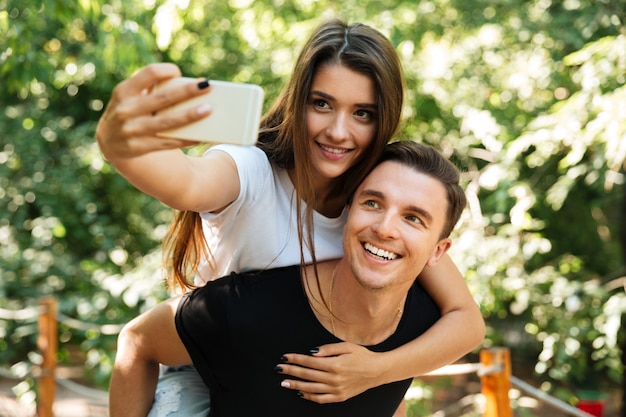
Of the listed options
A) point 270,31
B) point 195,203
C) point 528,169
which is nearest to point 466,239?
point 528,169

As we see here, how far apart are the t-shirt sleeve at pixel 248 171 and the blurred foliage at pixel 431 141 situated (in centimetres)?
194

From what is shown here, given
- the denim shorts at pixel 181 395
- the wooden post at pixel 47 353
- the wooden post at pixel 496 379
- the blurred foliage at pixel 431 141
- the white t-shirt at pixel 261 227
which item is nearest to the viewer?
the white t-shirt at pixel 261 227

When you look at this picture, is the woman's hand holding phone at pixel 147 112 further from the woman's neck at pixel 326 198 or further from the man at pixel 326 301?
the woman's neck at pixel 326 198

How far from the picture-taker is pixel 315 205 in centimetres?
234

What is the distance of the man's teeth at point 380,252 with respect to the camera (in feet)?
6.63

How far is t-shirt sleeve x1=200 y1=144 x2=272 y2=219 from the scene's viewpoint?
2043 millimetres

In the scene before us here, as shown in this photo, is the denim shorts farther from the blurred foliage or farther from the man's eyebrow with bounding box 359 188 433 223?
the blurred foliage

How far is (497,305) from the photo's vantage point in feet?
16.8

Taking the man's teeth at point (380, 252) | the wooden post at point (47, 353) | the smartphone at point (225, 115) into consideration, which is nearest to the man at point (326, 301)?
the man's teeth at point (380, 252)

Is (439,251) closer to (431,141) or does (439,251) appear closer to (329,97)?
(329,97)

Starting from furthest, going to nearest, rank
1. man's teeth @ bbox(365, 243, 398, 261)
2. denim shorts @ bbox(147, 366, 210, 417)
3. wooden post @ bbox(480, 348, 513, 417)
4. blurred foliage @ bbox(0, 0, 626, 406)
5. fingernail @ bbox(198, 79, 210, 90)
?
blurred foliage @ bbox(0, 0, 626, 406) → wooden post @ bbox(480, 348, 513, 417) → denim shorts @ bbox(147, 366, 210, 417) → man's teeth @ bbox(365, 243, 398, 261) → fingernail @ bbox(198, 79, 210, 90)

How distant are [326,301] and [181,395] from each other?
510mm

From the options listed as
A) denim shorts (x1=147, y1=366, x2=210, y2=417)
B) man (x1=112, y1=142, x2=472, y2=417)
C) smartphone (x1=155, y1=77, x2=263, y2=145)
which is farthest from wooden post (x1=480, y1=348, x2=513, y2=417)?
smartphone (x1=155, y1=77, x2=263, y2=145)

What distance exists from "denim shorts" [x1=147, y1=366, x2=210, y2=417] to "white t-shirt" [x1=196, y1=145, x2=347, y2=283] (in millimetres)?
294
